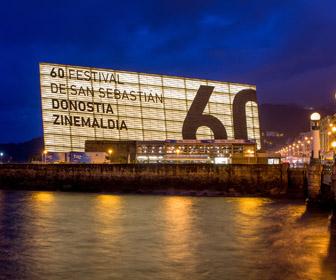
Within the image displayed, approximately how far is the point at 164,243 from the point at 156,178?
95.4ft

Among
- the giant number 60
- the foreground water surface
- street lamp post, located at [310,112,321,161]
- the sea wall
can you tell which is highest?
the giant number 60

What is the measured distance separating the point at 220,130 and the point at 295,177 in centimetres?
2780

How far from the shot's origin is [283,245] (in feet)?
68.7

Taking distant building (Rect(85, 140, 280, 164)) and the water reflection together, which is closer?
the water reflection

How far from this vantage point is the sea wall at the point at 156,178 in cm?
4828

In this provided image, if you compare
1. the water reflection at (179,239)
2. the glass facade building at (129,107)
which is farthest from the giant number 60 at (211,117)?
the water reflection at (179,239)

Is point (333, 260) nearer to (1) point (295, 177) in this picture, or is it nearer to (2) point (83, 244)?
(2) point (83, 244)

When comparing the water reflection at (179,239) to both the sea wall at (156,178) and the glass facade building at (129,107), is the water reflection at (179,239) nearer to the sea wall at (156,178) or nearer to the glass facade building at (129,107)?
the sea wall at (156,178)

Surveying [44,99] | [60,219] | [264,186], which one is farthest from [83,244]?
[44,99]

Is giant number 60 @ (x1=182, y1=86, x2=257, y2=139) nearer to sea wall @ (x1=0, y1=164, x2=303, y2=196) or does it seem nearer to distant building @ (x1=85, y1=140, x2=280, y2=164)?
Answer: distant building @ (x1=85, y1=140, x2=280, y2=164)

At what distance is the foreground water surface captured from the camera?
16547 mm

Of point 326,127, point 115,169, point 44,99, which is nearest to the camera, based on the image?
point 115,169

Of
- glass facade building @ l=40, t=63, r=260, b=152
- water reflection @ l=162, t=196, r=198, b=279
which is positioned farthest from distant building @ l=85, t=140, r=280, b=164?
water reflection @ l=162, t=196, r=198, b=279

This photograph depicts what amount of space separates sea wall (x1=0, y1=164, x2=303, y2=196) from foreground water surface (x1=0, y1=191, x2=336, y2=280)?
45.3ft
